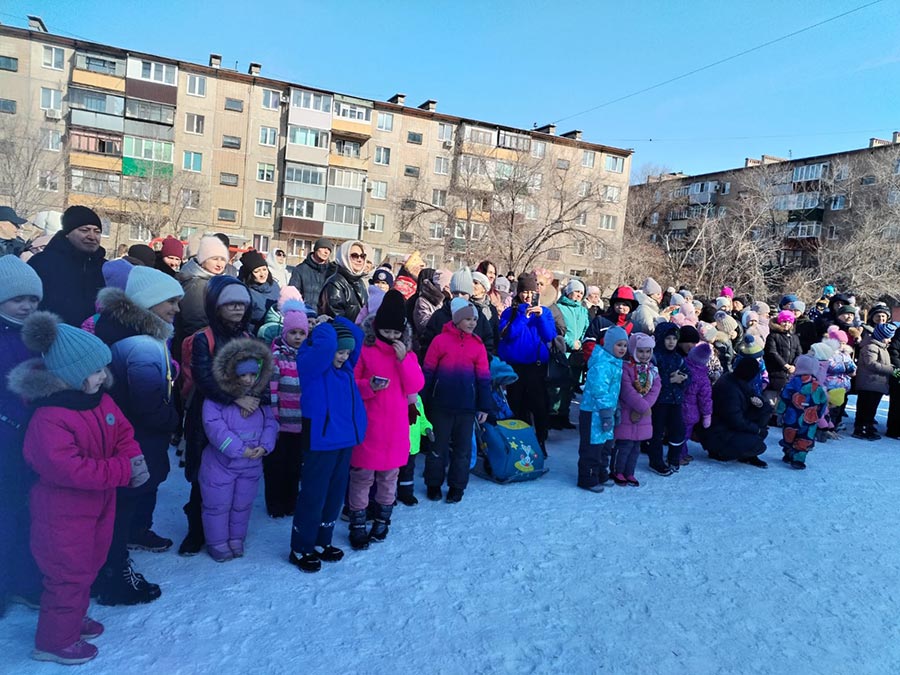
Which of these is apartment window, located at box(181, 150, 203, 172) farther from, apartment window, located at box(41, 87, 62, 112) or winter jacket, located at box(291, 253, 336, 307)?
winter jacket, located at box(291, 253, 336, 307)

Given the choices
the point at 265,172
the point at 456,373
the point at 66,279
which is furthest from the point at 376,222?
the point at 66,279

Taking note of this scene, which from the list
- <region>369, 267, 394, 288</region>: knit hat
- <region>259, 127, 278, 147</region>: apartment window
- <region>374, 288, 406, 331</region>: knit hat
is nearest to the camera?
<region>374, 288, 406, 331</region>: knit hat

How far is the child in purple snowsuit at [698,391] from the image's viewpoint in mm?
6449

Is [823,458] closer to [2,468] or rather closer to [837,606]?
[837,606]

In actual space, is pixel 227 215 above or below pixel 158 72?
below

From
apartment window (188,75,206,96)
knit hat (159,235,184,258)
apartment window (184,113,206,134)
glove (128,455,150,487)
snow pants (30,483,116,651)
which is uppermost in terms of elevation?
apartment window (188,75,206,96)

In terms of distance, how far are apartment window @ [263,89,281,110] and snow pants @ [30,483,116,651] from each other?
42267mm

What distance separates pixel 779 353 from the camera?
8.04m

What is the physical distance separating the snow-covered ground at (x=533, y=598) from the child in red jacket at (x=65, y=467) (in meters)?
0.20

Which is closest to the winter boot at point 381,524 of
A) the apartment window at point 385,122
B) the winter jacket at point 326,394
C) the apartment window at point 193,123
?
the winter jacket at point 326,394

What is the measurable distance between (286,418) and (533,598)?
2.03 m

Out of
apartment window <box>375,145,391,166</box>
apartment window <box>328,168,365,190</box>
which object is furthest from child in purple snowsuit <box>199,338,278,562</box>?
apartment window <box>375,145,391,166</box>

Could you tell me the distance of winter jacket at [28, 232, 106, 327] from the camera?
13.4 ft

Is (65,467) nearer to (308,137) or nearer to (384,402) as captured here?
(384,402)
